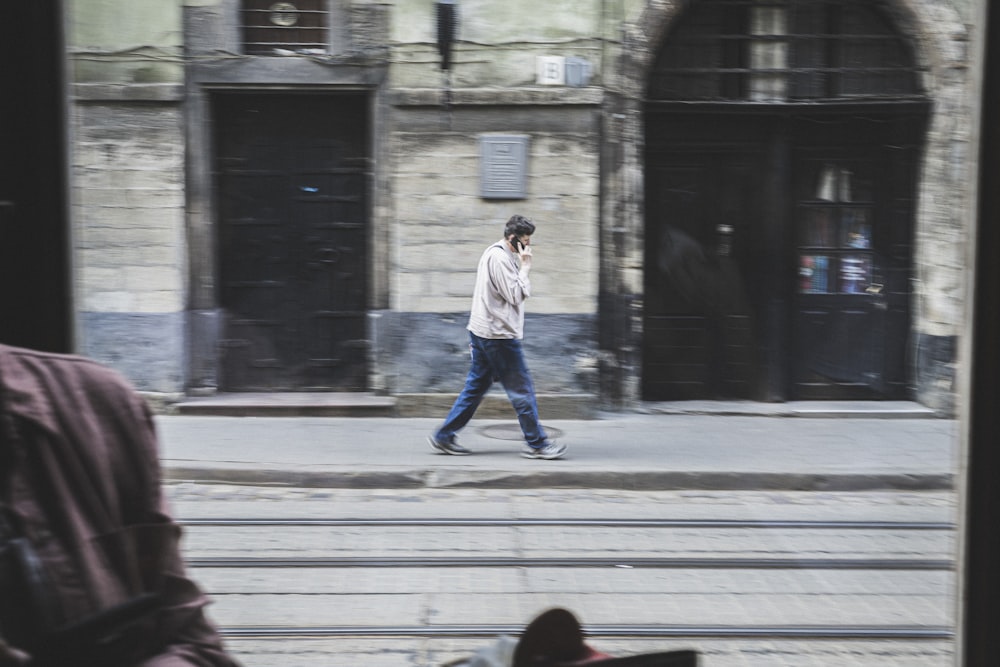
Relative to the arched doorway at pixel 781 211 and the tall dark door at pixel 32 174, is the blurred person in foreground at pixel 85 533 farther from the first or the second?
the arched doorway at pixel 781 211

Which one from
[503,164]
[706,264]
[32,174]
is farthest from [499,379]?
[32,174]

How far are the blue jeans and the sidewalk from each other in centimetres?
28

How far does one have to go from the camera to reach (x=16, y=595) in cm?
145

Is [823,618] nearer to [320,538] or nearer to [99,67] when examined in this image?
[320,538]

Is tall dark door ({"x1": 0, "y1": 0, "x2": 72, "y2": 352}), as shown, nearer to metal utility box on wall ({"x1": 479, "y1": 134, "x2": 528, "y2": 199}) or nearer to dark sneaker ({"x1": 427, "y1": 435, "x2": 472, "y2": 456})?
dark sneaker ({"x1": 427, "y1": 435, "x2": 472, "y2": 456})

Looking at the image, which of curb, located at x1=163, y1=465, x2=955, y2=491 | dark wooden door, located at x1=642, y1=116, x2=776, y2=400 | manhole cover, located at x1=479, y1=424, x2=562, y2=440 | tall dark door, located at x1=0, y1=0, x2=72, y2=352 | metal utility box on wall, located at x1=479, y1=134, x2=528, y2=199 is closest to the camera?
tall dark door, located at x1=0, y1=0, x2=72, y2=352

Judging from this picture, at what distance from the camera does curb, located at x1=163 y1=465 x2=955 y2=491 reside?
24.9ft

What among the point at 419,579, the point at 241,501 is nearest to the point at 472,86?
the point at 241,501

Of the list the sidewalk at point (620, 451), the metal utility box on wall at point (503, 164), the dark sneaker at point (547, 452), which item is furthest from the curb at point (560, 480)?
the metal utility box on wall at point (503, 164)

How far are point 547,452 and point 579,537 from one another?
2.15 m

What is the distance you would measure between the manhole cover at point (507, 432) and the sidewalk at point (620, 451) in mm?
18

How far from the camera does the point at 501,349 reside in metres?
8.21

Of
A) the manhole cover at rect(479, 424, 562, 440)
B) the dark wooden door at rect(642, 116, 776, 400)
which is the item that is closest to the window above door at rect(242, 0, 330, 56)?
the dark wooden door at rect(642, 116, 776, 400)

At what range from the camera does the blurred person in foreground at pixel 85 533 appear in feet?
4.76
